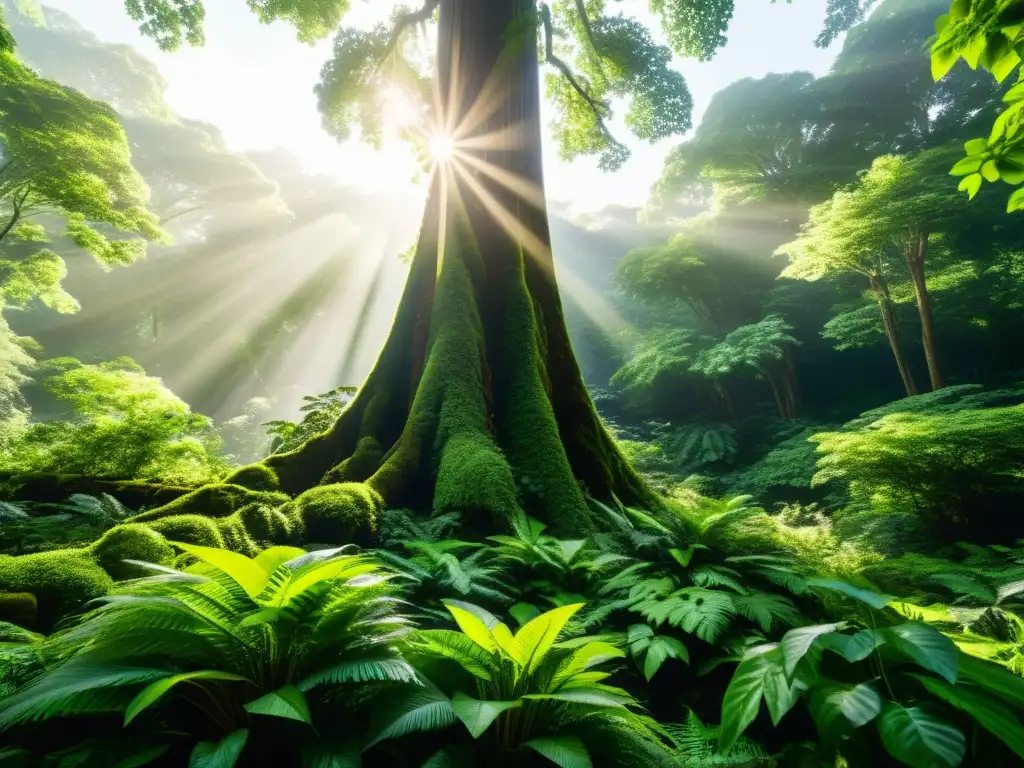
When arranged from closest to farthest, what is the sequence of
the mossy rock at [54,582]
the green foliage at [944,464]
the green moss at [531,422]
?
the mossy rock at [54,582] < the green moss at [531,422] < the green foliage at [944,464]

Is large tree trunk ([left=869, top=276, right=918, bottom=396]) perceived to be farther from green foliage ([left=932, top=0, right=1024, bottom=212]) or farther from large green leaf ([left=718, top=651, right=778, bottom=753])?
large green leaf ([left=718, top=651, right=778, bottom=753])

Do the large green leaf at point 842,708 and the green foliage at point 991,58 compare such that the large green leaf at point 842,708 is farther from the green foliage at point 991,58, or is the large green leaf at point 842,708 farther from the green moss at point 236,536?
the green moss at point 236,536

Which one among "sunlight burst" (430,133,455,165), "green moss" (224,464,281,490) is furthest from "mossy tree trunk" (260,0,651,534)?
"green moss" (224,464,281,490)

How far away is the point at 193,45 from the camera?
330 inches

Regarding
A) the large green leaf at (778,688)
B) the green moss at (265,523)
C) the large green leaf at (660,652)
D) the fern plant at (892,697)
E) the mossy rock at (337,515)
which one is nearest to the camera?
the fern plant at (892,697)

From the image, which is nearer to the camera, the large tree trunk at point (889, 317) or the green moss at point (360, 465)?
the green moss at point (360, 465)

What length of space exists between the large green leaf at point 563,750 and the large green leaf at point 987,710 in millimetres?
906

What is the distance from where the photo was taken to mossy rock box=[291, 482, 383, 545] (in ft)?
9.86

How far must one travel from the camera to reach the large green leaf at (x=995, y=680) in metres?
1.25

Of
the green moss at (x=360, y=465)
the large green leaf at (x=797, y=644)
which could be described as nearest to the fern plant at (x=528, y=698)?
the large green leaf at (x=797, y=644)

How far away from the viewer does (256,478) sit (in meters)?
4.14

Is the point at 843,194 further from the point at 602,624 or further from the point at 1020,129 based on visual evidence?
the point at 602,624

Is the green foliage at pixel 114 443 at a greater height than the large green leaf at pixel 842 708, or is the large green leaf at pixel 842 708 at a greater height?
the large green leaf at pixel 842 708

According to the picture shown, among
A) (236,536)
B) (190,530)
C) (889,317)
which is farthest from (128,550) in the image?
(889,317)
